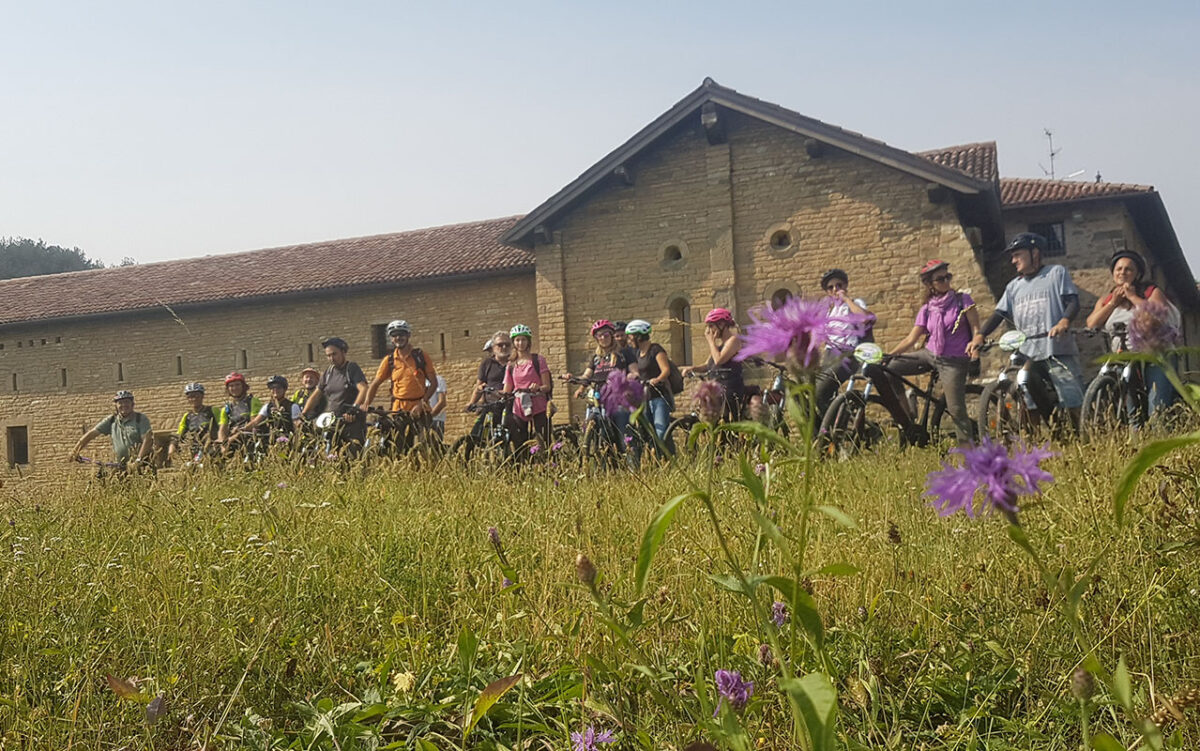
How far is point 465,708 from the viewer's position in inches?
90.8

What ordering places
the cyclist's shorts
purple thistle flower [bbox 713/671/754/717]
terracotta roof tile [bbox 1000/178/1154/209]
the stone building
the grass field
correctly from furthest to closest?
terracotta roof tile [bbox 1000/178/1154/209] < the stone building < the cyclist's shorts < the grass field < purple thistle flower [bbox 713/671/754/717]

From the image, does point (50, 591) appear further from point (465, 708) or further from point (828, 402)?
point (828, 402)

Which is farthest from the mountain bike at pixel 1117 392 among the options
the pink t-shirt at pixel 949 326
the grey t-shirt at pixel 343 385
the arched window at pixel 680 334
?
the arched window at pixel 680 334

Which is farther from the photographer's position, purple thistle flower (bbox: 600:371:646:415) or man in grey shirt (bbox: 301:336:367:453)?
man in grey shirt (bbox: 301:336:367:453)

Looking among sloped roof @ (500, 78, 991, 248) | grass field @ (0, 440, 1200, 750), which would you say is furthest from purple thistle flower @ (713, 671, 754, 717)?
sloped roof @ (500, 78, 991, 248)

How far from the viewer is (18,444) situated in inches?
1035

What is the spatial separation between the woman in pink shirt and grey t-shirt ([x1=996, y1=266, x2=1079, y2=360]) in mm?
Result: 4211

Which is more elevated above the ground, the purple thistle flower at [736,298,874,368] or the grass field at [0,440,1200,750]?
the purple thistle flower at [736,298,874,368]

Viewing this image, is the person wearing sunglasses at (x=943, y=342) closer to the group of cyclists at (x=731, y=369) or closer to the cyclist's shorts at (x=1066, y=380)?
the group of cyclists at (x=731, y=369)

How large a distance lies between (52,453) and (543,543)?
25.3 m

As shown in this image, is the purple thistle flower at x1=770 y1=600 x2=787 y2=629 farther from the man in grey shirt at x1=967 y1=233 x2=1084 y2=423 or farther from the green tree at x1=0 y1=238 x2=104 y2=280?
the green tree at x1=0 y1=238 x2=104 y2=280

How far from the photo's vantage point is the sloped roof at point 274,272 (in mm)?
21177

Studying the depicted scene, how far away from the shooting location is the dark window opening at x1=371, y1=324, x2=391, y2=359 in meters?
21.8

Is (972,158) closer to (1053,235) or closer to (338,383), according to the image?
(1053,235)
